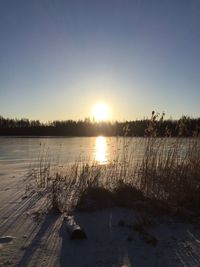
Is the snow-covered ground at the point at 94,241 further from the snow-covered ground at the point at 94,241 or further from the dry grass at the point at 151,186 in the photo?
the dry grass at the point at 151,186

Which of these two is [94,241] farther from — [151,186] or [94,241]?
[151,186]

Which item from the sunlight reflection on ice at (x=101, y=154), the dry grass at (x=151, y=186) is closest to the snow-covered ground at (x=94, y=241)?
the dry grass at (x=151, y=186)

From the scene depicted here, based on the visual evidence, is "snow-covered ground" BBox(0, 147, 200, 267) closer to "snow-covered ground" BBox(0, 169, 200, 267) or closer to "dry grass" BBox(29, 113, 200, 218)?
"snow-covered ground" BBox(0, 169, 200, 267)

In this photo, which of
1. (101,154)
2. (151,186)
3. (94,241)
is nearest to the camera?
(94,241)

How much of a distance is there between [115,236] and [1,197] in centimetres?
311

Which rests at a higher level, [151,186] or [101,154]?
[151,186]

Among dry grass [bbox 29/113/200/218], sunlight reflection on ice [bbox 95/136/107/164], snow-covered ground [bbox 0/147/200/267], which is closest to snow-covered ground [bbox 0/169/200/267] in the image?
snow-covered ground [bbox 0/147/200/267]

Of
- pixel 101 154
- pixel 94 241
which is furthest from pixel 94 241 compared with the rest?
pixel 101 154

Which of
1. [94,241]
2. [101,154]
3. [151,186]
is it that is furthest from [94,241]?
[101,154]

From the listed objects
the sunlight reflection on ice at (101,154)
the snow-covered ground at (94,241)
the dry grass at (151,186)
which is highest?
the dry grass at (151,186)

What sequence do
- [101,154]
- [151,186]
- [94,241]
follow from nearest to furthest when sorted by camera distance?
[94,241] → [151,186] → [101,154]

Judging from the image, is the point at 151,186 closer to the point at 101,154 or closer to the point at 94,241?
the point at 94,241

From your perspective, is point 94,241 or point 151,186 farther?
point 151,186

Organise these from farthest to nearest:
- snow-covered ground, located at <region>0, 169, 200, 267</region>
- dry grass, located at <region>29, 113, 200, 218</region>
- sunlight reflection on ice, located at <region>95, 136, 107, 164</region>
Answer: sunlight reflection on ice, located at <region>95, 136, 107, 164</region>, dry grass, located at <region>29, 113, 200, 218</region>, snow-covered ground, located at <region>0, 169, 200, 267</region>
